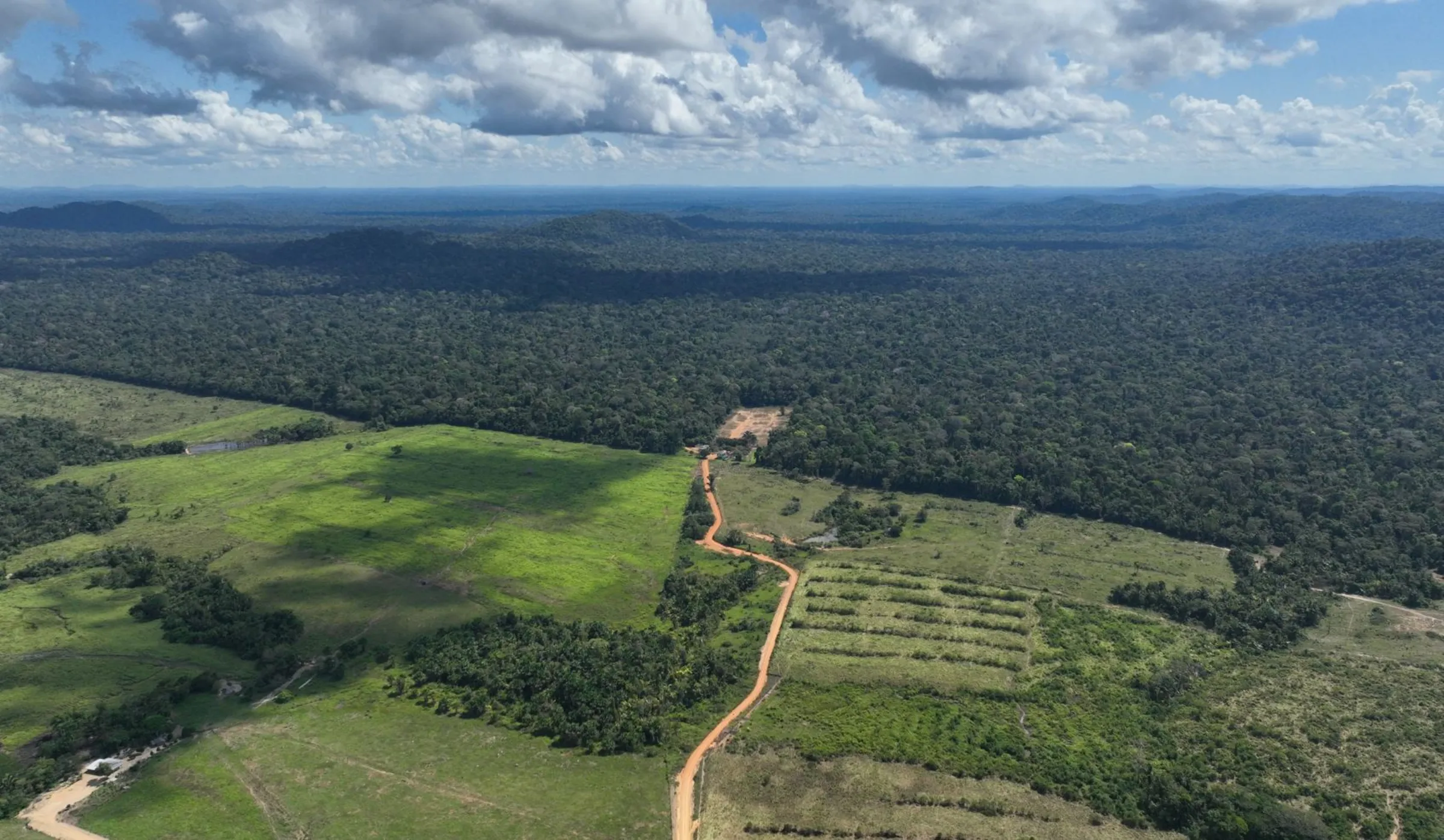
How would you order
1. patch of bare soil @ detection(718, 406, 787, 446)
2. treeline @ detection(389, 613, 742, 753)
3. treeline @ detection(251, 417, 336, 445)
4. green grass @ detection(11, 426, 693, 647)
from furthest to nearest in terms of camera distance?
patch of bare soil @ detection(718, 406, 787, 446) → treeline @ detection(251, 417, 336, 445) → green grass @ detection(11, 426, 693, 647) → treeline @ detection(389, 613, 742, 753)

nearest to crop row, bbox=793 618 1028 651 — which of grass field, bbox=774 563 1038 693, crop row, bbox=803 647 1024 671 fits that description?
grass field, bbox=774 563 1038 693

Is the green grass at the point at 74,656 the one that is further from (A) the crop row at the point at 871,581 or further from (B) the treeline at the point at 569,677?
(A) the crop row at the point at 871,581

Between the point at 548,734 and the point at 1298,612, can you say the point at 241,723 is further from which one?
the point at 1298,612

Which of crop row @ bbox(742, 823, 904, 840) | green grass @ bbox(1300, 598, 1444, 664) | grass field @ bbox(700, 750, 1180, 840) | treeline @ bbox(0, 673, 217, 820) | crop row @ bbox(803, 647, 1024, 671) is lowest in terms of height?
crop row @ bbox(742, 823, 904, 840)

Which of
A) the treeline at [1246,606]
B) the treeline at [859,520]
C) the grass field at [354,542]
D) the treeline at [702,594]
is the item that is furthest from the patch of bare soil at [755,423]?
the treeline at [1246,606]

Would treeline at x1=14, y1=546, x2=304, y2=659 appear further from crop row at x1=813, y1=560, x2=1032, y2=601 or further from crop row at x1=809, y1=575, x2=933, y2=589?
crop row at x1=813, y1=560, x2=1032, y2=601

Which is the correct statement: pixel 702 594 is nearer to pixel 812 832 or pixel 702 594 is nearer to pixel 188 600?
pixel 812 832

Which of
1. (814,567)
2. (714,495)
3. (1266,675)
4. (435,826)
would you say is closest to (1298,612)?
(1266,675)
